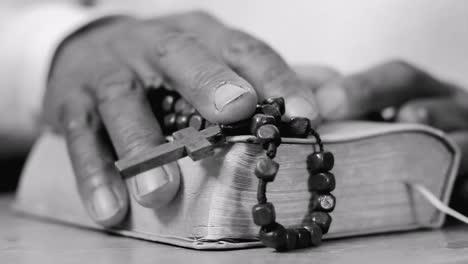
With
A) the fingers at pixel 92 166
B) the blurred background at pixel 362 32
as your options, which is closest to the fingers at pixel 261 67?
the fingers at pixel 92 166

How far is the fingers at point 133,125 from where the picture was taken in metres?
0.71

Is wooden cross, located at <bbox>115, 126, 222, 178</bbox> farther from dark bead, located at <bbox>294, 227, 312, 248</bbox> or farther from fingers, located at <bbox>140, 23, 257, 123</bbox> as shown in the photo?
dark bead, located at <bbox>294, 227, 312, 248</bbox>

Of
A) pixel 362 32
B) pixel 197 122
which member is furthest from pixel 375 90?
pixel 362 32

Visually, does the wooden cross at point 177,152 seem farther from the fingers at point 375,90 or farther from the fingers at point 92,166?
the fingers at point 375,90

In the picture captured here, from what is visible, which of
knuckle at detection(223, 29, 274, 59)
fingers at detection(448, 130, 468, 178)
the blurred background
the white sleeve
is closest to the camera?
knuckle at detection(223, 29, 274, 59)

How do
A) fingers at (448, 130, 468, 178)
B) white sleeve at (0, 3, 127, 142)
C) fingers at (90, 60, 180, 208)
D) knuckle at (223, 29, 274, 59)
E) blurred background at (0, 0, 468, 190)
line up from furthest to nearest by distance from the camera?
white sleeve at (0, 3, 127, 142)
blurred background at (0, 0, 468, 190)
fingers at (448, 130, 468, 178)
knuckle at (223, 29, 274, 59)
fingers at (90, 60, 180, 208)

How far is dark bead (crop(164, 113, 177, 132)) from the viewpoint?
808mm

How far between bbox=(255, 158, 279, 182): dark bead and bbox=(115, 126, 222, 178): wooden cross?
6cm

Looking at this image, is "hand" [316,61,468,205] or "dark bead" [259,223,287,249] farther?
"hand" [316,61,468,205]

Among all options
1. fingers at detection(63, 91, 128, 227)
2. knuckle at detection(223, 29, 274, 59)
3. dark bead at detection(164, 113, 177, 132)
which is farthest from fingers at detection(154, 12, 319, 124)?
fingers at detection(63, 91, 128, 227)

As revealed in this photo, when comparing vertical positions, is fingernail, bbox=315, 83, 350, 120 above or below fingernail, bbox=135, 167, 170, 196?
above

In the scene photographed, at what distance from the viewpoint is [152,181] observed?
27.5 inches

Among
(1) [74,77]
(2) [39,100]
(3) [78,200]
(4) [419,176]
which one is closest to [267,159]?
(4) [419,176]

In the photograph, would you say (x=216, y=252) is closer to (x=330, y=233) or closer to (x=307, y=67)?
(x=330, y=233)
